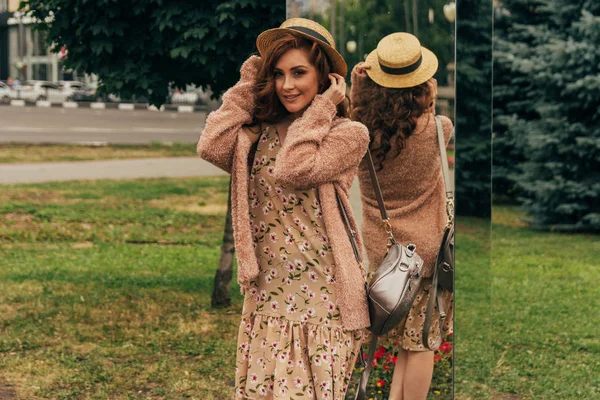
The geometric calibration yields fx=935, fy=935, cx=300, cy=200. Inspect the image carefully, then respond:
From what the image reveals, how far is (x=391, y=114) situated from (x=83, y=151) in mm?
16410

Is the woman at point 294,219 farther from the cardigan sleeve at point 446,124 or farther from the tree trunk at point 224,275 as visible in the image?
the tree trunk at point 224,275

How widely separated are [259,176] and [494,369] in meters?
3.07

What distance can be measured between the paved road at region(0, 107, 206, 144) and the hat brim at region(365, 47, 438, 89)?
60.4 feet

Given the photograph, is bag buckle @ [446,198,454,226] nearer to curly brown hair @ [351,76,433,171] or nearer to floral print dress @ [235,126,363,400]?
curly brown hair @ [351,76,433,171]

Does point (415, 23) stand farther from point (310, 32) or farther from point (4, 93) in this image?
point (4, 93)

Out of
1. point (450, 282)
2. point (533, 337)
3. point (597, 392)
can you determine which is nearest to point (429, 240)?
point (450, 282)

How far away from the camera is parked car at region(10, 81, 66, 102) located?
4050 centimetres

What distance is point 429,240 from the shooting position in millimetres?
3715

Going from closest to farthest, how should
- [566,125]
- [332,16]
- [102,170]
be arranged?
[332,16] < [566,125] < [102,170]

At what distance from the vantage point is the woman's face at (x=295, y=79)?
297cm

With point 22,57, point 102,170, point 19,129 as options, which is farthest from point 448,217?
point 22,57

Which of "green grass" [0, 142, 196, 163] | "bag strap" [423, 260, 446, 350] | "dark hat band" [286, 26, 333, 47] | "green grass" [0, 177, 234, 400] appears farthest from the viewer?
"green grass" [0, 142, 196, 163]

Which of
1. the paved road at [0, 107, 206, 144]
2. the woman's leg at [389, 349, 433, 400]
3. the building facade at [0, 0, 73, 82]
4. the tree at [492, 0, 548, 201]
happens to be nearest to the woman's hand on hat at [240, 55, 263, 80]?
the woman's leg at [389, 349, 433, 400]

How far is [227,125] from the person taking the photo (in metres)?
2.99
